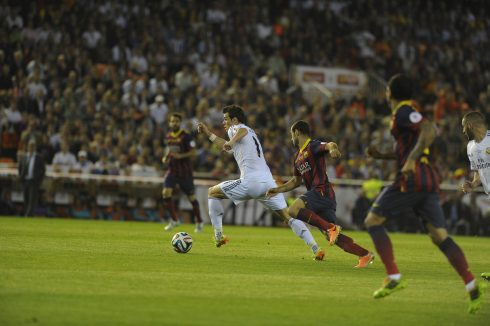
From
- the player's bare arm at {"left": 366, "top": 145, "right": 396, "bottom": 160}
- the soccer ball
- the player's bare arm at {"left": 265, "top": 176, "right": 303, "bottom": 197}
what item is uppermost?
the player's bare arm at {"left": 366, "top": 145, "right": 396, "bottom": 160}

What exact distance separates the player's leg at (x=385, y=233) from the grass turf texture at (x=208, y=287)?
0.68 feet

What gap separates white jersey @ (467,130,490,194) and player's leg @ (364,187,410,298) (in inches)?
156

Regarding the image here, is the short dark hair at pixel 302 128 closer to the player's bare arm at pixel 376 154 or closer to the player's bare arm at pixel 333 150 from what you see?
the player's bare arm at pixel 333 150

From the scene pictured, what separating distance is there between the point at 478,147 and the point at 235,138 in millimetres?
→ 3945

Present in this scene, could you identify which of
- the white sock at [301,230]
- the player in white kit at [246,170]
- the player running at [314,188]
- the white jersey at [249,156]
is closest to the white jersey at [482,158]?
the player running at [314,188]

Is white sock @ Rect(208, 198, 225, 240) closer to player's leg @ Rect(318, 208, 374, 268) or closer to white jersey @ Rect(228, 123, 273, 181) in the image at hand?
white jersey @ Rect(228, 123, 273, 181)

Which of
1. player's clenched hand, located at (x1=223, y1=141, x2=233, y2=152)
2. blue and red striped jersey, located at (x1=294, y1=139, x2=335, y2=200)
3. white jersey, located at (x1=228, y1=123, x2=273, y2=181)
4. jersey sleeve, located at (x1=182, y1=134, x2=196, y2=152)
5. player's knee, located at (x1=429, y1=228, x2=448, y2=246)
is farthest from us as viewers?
jersey sleeve, located at (x1=182, y1=134, x2=196, y2=152)

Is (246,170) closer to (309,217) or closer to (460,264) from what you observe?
(309,217)

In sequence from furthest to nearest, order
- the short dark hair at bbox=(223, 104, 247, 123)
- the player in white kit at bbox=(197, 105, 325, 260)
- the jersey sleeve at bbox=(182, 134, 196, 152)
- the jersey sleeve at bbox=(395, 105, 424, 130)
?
the jersey sleeve at bbox=(182, 134, 196, 152)
the short dark hair at bbox=(223, 104, 247, 123)
the player in white kit at bbox=(197, 105, 325, 260)
the jersey sleeve at bbox=(395, 105, 424, 130)

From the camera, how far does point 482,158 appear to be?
13.5 m

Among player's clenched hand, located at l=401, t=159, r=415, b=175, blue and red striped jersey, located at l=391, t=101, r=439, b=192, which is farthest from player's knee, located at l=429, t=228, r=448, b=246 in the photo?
player's clenched hand, located at l=401, t=159, r=415, b=175

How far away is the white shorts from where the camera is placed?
15.3m

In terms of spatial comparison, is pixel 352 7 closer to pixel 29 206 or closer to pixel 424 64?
pixel 424 64

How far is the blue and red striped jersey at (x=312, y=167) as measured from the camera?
563 inches
